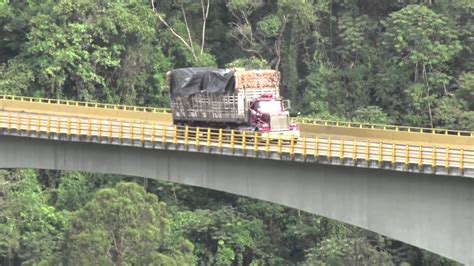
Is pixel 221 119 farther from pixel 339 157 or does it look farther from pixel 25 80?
pixel 25 80

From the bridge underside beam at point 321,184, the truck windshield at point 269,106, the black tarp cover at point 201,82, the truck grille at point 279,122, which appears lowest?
the bridge underside beam at point 321,184

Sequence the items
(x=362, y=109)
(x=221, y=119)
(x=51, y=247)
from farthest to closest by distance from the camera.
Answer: (x=362, y=109)
(x=51, y=247)
(x=221, y=119)

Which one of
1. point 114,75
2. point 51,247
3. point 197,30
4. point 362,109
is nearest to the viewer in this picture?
point 51,247

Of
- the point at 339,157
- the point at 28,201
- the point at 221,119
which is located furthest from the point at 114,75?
the point at 339,157

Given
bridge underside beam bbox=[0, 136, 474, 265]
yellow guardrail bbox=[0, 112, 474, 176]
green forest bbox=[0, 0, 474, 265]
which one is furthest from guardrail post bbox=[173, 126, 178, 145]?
green forest bbox=[0, 0, 474, 265]

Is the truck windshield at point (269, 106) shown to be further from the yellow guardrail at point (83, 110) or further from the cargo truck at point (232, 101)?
the yellow guardrail at point (83, 110)

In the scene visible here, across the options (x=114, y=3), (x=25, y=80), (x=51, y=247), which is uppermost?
(x=114, y=3)

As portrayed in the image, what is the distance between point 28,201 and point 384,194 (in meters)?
26.0

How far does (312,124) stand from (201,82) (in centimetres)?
559

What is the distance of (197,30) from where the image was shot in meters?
80.7

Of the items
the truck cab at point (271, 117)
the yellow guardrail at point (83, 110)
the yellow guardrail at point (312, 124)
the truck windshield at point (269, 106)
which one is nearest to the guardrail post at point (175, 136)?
the truck cab at point (271, 117)

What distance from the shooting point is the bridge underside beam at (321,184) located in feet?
148

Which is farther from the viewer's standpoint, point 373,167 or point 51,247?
point 51,247

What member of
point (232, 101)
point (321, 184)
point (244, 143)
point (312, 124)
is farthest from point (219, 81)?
point (321, 184)
